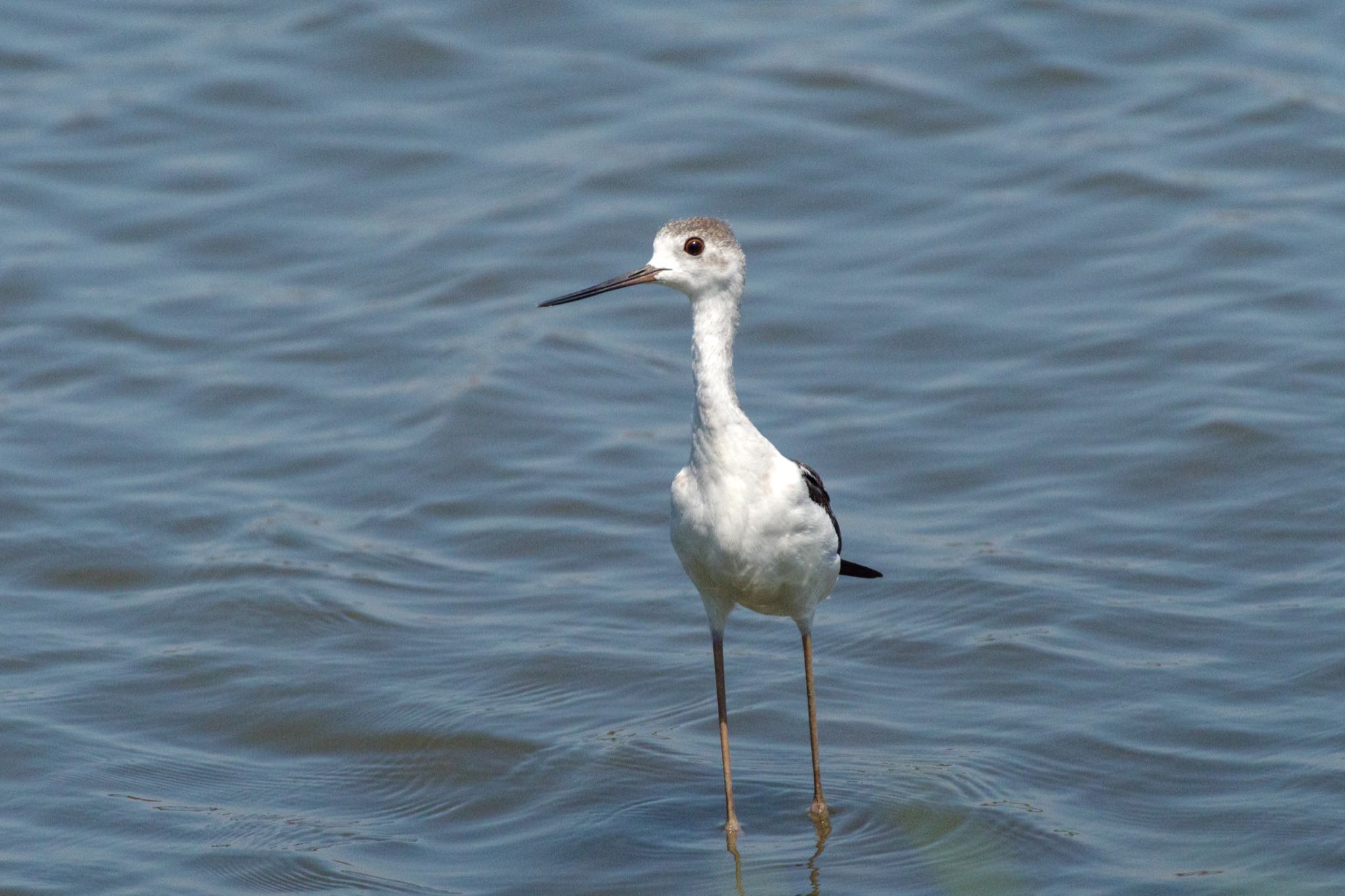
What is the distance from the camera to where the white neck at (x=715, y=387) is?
647 centimetres

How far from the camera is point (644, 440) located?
10.7 metres

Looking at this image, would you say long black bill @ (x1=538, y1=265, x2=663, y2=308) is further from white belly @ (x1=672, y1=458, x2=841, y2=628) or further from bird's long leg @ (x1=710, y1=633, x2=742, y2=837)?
bird's long leg @ (x1=710, y1=633, x2=742, y2=837)

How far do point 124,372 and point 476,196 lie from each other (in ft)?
10.1

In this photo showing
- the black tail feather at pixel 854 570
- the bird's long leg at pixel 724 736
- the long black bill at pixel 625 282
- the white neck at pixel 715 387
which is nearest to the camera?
the white neck at pixel 715 387

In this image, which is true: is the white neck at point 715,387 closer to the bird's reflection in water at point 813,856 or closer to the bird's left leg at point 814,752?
the bird's left leg at point 814,752

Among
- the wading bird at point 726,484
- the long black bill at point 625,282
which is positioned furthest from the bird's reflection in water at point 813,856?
the long black bill at point 625,282

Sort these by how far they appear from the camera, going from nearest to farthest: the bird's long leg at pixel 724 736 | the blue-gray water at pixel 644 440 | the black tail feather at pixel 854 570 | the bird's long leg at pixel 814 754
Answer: the bird's long leg at pixel 724 736, the bird's long leg at pixel 814 754, the blue-gray water at pixel 644 440, the black tail feather at pixel 854 570

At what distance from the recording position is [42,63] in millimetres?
15266

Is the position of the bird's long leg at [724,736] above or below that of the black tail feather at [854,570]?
below

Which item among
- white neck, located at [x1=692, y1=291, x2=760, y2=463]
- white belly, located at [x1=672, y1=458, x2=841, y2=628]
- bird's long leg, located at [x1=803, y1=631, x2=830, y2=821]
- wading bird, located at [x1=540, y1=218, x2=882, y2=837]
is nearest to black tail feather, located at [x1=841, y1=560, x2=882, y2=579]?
bird's long leg, located at [x1=803, y1=631, x2=830, y2=821]

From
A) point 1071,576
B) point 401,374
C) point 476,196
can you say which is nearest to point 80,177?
point 476,196

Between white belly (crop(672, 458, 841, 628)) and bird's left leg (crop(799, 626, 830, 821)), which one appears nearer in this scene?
white belly (crop(672, 458, 841, 628))

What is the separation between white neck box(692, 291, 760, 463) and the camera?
21.2ft

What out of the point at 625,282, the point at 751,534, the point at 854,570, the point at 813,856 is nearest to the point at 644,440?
the point at 854,570
